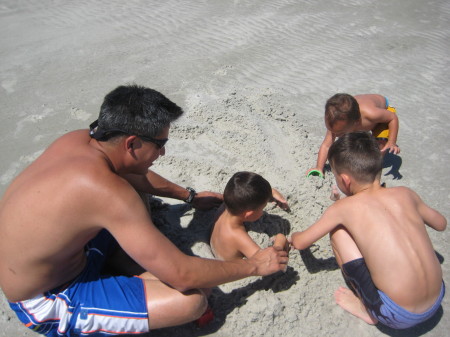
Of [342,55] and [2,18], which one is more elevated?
[2,18]

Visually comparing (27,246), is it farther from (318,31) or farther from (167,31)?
(318,31)

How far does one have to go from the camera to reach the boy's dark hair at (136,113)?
1896 millimetres

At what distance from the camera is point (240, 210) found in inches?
93.4

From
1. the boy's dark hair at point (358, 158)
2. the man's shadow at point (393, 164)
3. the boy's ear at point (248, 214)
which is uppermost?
the boy's dark hair at point (358, 158)

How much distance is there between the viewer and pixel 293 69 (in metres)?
4.93

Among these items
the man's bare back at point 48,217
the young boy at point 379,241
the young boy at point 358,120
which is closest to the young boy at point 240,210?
the young boy at point 379,241

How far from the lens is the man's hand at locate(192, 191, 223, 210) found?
115 inches

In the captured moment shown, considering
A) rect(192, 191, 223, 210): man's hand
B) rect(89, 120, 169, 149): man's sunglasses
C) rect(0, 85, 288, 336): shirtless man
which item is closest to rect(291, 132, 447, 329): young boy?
rect(0, 85, 288, 336): shirtless man

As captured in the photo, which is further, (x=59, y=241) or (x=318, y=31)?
(x=318, y=31)

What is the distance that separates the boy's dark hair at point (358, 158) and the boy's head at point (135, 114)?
3.58 feet

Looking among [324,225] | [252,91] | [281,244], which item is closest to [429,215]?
[324,225]

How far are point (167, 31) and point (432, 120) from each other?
4127 millimetres

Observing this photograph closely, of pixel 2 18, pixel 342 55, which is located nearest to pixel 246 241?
pixel 342 55

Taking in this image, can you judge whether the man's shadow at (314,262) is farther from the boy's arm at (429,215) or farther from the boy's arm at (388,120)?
Result: the boy's arm at (388,120)
